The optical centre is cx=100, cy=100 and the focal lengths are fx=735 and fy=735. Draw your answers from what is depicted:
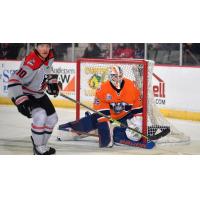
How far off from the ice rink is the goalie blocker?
1.8 inches

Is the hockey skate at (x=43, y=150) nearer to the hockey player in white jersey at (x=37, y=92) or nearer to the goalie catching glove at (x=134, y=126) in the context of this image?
the hockey player in white jersey at (x=37, y=92)

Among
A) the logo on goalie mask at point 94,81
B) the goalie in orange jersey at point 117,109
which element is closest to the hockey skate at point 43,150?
the goalie in orange jersey at point 117,109

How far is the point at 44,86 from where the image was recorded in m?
4.17

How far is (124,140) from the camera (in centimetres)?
448

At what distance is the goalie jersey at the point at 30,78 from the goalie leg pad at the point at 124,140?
2.00 feet

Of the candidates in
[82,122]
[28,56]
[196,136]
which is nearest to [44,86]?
[28,56]

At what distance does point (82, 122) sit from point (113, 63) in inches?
16.6

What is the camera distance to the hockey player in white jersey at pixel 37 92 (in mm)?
4098

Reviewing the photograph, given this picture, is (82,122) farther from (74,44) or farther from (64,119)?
(74,44)

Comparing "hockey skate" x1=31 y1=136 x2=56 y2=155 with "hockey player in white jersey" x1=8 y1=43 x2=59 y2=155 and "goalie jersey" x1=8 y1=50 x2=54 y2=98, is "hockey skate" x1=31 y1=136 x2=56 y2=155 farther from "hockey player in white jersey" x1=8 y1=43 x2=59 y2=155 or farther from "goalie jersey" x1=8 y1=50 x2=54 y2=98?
"goalie jersey" x1=8 y1=50 x2=54 y2=98

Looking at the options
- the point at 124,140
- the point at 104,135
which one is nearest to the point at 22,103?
the point at 104,135

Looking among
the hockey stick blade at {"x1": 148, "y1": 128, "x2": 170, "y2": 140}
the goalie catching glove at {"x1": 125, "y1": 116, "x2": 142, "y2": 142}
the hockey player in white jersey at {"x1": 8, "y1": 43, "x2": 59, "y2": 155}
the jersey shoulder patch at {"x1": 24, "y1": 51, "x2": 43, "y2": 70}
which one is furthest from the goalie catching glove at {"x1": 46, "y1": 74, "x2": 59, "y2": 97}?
the hockey stick blade at {"x1": 148, "y1": 128, "x2": 170, "y2": 140}

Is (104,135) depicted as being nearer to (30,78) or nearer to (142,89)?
(142,89)

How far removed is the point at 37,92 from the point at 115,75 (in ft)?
1.95
